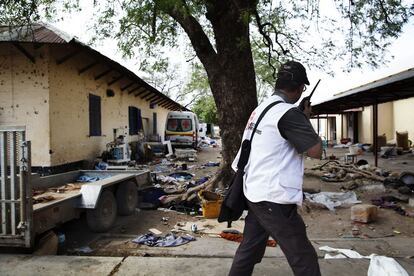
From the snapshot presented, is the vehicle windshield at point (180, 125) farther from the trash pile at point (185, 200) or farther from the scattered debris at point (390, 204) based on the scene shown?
the scattered debris at point (390, 204)

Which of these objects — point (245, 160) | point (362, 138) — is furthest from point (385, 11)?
point (362, 138)

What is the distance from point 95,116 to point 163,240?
8775 millimetres

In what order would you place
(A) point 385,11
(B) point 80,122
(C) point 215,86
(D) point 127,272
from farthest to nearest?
(B) point 80,122 < (C) point 215,86 < (A) point 385,11 < (D) point 127,272

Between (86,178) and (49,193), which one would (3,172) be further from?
(86,178)

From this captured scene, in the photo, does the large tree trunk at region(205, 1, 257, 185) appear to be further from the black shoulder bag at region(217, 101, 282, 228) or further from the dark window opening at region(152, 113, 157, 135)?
the dark window opening at region(152, 113, 157, 135)

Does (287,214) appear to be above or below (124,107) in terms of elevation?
below

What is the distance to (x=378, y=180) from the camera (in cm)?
1125

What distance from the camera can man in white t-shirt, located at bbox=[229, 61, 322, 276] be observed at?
2785mm

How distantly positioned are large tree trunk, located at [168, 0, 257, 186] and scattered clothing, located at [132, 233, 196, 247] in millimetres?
3342

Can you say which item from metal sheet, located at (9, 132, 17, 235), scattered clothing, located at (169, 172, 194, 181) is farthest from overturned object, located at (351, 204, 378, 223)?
scattered clothing, located at (169, 172, 194, 181)

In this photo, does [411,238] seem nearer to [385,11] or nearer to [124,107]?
[385,11]

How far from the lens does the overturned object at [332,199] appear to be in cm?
824

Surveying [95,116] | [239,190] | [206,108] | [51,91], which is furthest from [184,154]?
[206,108]

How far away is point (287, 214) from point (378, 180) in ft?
31.0
